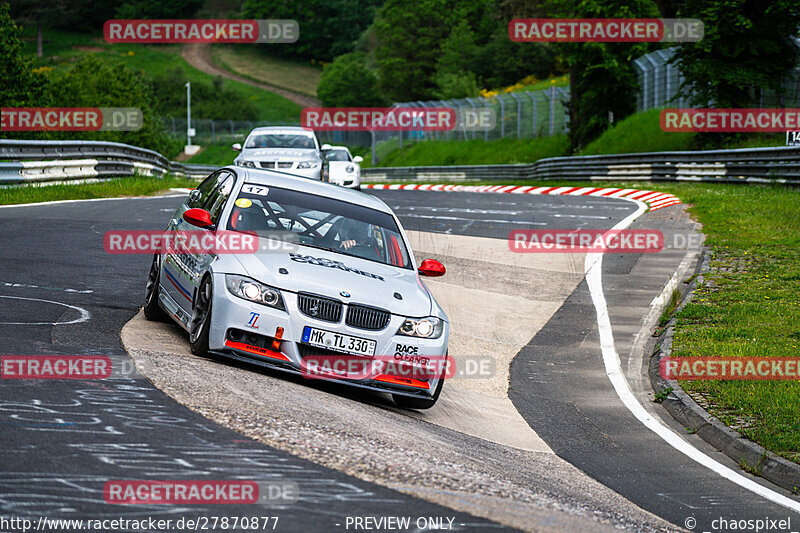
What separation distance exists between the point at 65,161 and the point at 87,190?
1334 mm

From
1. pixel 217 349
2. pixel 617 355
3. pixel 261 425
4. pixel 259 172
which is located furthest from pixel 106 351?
pixel 617 355

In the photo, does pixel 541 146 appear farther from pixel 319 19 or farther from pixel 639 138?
pixel 319 19

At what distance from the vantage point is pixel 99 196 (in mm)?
24047

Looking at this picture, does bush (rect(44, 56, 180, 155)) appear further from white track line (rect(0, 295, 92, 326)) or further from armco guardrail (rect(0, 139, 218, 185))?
white track line (rect(0, 295, 92, 326))

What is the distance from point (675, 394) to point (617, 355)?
1.99 metres

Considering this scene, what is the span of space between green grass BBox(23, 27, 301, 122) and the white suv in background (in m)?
90.2

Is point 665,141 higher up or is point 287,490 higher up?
point 665,141

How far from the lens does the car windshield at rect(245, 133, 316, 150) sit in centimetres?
2391

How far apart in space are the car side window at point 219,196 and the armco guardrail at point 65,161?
44.0 feet

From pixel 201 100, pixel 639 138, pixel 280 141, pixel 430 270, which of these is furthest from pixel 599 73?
pixel 201 100

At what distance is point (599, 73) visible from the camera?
45.1m

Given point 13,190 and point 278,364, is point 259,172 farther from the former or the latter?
point 13,190

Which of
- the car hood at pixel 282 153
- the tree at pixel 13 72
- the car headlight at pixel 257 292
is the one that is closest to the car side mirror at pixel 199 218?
the car headlight at pixel 257 292

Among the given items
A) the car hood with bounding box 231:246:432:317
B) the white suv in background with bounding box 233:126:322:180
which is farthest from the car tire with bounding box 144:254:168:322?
the white suv in background with bounding box 233:126:322:180
